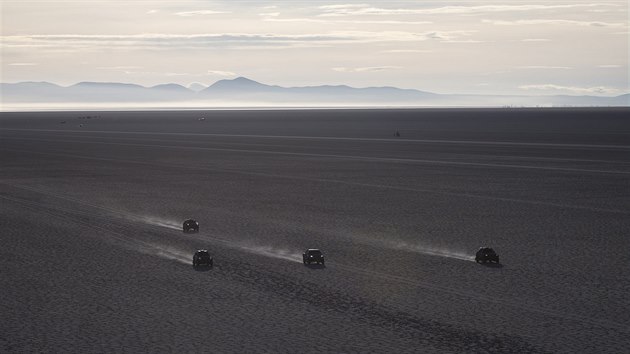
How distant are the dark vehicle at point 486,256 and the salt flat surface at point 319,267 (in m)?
0.11

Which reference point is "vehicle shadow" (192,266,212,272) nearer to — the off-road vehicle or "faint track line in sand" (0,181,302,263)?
"faint track line in sand" (0,181,302,263)

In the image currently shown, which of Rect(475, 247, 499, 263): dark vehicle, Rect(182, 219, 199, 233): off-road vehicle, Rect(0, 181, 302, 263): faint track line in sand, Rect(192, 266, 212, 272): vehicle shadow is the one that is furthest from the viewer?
Rect(182, 219, 199, 233): off-road vehicle

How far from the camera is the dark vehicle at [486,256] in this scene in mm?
10844

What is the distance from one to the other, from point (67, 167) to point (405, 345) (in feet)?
76.8

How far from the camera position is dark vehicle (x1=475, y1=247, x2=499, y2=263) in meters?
10.8

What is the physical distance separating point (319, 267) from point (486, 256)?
6.19 feet

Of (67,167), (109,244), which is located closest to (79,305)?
(109,244)

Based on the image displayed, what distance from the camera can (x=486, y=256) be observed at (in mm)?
10844

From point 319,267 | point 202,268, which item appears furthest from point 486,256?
point 202,268

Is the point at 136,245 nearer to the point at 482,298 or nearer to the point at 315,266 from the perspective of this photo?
the point at 315,266

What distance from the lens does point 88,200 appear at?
18.4 meters

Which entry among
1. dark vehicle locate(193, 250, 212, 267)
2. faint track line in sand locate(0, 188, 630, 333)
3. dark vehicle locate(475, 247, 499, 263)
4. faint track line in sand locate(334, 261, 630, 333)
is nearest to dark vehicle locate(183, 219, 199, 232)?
faint track line in sand locate(0, 188, 630, 333)

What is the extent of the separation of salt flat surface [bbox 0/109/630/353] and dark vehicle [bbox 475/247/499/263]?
111 millimetres

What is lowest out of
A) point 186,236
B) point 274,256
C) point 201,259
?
point 186,236
